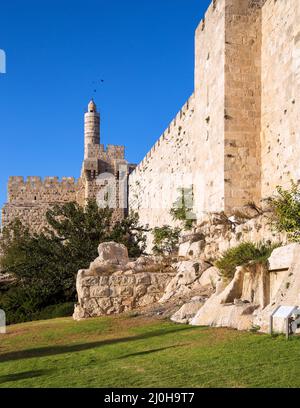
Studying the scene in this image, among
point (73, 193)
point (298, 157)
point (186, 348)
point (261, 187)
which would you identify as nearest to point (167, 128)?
point (261, 187)

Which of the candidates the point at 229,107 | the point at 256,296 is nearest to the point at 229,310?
the point at 256,296

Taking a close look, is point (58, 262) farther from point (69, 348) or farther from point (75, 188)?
point (75, 188)

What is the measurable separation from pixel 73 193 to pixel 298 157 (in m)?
19.3

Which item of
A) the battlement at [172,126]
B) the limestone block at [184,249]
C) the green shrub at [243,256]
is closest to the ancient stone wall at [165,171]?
the battlement at [172,126]

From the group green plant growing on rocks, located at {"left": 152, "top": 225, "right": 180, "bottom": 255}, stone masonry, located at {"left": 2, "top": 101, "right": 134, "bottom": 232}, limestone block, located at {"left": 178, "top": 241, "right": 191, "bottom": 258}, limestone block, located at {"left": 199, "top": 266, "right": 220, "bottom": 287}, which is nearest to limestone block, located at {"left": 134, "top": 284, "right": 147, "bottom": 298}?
limestone block, located at {"left": 199, "top": 266, "right": 220, "bottom": 287}

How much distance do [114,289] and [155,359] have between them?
15.1 ft

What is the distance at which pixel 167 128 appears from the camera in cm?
1825

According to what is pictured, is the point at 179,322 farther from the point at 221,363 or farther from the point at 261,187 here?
the point at 261,187

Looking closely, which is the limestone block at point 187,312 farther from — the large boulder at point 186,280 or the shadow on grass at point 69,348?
the large boulder at point 186,280

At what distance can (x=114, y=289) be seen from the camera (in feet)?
32.6

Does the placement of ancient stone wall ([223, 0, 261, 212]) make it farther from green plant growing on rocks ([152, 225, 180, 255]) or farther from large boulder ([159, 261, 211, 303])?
green plant growing on rocks ([152, 225, 180, 255])

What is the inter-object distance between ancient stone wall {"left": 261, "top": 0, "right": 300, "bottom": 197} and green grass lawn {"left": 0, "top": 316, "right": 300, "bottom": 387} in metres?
3.98

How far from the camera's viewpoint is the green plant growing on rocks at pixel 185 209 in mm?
13509

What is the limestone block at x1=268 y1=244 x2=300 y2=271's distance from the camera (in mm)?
6496
